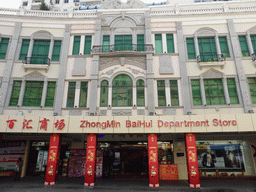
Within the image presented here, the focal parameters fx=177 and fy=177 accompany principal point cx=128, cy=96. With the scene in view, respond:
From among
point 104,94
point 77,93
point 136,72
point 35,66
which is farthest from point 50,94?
point 136,72


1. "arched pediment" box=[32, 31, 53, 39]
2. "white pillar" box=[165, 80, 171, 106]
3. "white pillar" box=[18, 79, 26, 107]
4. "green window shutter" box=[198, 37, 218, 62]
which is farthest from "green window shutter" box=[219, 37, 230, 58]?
"white pillar" box=[18, 79, 26, 107]

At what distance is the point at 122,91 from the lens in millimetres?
14406

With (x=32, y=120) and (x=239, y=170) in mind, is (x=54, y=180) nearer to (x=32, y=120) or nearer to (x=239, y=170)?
(x=32, y=120)

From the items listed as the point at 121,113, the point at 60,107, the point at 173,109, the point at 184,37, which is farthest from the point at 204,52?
the point at 60,107

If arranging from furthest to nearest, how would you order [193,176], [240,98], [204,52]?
[204,52] < [240,98] < [193,176]

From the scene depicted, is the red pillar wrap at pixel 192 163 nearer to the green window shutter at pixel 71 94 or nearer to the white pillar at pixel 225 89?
the white pillar at pixel 225 89

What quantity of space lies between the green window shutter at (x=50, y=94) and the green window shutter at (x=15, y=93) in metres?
2.32

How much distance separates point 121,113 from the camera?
541 inches

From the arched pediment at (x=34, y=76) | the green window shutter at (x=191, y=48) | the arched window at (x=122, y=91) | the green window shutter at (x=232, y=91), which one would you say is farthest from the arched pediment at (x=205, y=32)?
the arched pediment at (x=34, y=76)

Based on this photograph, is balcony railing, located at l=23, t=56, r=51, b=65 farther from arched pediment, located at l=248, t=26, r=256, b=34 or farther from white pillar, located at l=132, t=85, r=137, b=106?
arched pediment, located at l=248, t=26, r=256, b=34

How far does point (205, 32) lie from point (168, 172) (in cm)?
1230

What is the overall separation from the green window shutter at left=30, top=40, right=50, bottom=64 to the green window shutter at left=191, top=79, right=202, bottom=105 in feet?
41.3

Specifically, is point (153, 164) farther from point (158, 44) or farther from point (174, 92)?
point (158, 44)

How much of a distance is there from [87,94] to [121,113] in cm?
325
